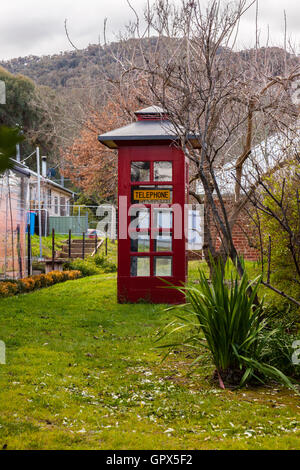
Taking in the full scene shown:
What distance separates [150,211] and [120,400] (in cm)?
513

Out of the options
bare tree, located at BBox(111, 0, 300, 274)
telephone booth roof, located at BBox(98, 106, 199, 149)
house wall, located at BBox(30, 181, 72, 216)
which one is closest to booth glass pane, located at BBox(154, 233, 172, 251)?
bare tree, located at BBox(111, 0, 300, 274)

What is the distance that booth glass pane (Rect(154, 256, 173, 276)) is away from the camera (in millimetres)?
9117

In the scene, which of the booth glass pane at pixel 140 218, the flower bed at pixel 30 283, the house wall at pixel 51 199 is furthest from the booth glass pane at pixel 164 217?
the house wall at pixel 51 199

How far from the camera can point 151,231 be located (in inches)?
356

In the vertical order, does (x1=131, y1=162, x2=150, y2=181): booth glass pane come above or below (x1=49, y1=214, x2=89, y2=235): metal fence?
above

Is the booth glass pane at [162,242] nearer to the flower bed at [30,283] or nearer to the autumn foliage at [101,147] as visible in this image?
the flower bed at [30,283]

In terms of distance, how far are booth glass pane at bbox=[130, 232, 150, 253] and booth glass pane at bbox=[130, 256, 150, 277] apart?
14cm

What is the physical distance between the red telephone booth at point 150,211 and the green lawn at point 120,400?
7.41 ft

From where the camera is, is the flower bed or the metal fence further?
the metal fence

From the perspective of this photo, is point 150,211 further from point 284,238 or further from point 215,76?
point 215,76

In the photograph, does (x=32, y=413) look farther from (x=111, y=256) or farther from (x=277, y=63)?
(x=111, y=256)

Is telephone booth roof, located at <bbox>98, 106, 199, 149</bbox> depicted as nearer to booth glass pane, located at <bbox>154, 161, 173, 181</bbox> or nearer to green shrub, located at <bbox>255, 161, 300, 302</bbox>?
booth glass pane, located at <bbox>154, 161, 173, 181</bbox>

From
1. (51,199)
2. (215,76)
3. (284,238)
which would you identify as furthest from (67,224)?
(215,76)

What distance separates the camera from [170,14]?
7.84 m
